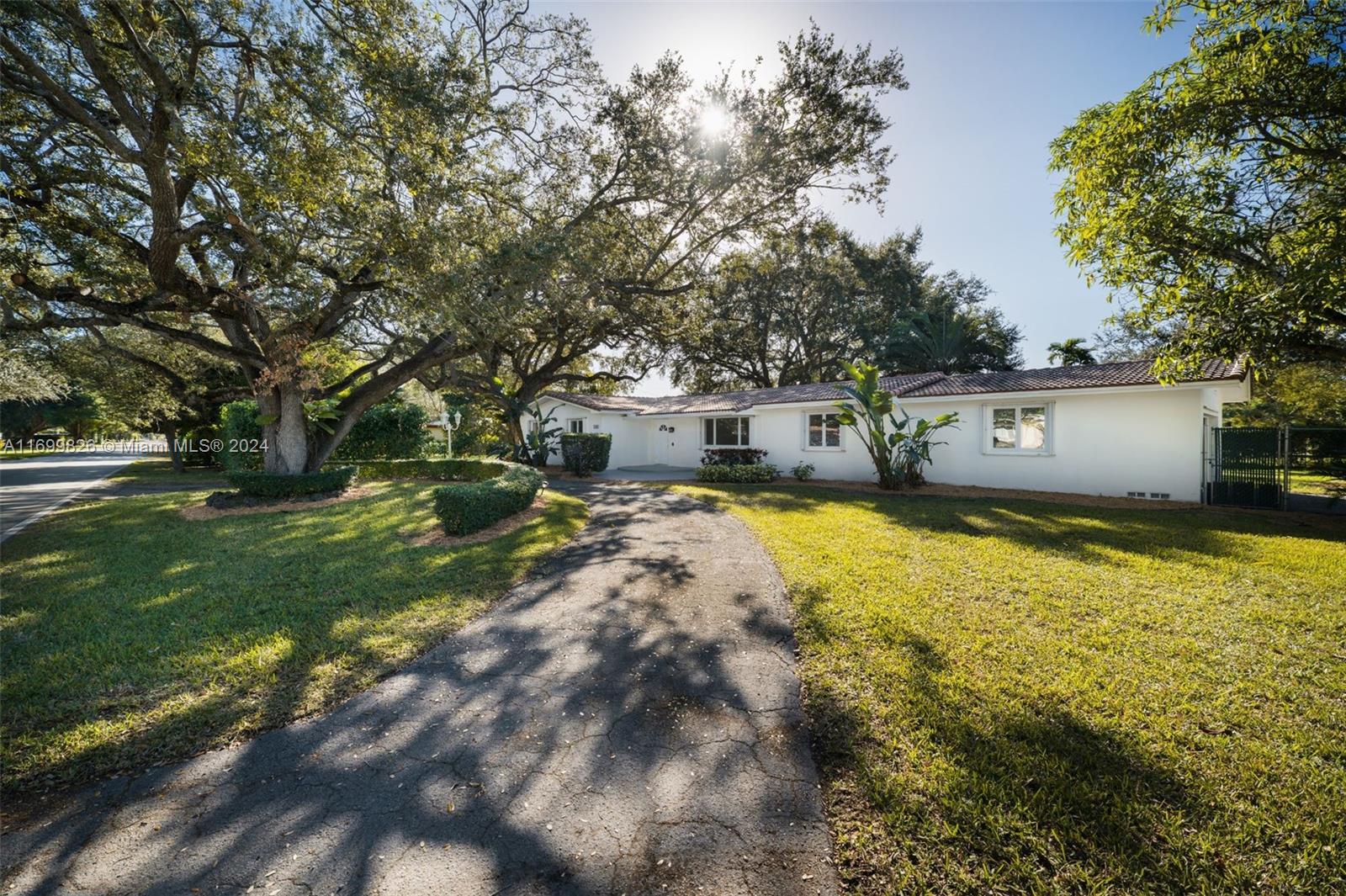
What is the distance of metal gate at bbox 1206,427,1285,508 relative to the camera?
1133 centimetres

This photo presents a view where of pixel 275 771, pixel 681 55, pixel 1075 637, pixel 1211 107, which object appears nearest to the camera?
pixel 275 771

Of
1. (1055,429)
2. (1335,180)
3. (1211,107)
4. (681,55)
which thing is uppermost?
(681,55)

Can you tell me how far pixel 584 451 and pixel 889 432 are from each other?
37.0 feet

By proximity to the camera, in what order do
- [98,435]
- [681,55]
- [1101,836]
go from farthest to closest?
[98,435] → [681,55] → [1101,836]

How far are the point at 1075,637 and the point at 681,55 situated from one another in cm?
1281

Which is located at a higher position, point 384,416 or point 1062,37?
point 1062,37

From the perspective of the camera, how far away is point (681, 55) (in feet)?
36.5

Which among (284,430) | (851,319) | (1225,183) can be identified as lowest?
(284,430)

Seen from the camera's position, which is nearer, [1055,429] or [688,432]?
[1055,429]

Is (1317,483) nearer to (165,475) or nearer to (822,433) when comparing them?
(822,433)

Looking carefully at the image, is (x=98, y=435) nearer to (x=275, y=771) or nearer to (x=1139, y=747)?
(x=275, y=771)

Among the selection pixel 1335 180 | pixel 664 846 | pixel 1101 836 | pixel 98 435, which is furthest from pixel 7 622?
pixel 98 435

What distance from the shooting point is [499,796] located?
270 centimetres

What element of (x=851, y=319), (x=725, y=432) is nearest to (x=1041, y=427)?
(x=725, y=432)
